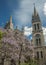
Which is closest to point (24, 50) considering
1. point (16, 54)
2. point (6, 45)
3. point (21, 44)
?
point (21, 44)

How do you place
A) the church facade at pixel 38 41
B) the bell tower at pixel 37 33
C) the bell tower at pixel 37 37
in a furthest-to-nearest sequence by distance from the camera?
1. the bell tower at pixel 37 33
2. the bell tower at pixel 37 37
3. the church facade at pixel 38 41

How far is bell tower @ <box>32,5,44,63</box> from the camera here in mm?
40875

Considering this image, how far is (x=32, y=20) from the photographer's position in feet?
147

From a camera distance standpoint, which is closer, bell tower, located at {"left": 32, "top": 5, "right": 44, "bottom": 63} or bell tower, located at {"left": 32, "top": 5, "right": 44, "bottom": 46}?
bell tower, located at {"left": 32, "top": 5, "right": 44, "bottom": 63}

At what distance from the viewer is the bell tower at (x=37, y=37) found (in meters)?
40.9

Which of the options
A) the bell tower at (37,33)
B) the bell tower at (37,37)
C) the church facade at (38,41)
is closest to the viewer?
the church facade at (38,41)

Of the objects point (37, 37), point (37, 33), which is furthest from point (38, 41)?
point (37, 33)

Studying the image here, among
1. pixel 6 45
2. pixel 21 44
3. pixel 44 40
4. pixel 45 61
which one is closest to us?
pixel 6 45

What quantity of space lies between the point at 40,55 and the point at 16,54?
16.1 m

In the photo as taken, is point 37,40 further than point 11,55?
Yes

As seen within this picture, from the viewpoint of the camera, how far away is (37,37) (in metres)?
43.1

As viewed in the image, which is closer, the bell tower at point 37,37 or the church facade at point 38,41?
the church facade at point 38,41

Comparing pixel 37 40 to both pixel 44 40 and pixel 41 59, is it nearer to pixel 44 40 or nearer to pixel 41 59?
pixel 44 40

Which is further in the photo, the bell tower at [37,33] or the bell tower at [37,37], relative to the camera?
the bell tower at [37,33]
